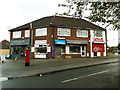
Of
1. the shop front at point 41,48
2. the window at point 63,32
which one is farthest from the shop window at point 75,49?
the shop front at point 41,48

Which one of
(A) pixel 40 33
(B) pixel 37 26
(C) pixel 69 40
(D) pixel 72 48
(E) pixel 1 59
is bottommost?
(E) pixel 1 59

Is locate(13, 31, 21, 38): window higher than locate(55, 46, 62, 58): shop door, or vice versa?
locate(13, 31, 21, 38): window

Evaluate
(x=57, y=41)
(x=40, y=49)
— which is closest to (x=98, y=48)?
(x=57, y=41)

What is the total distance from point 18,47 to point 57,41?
10.1 m

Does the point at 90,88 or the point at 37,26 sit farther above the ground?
the point at 37,26

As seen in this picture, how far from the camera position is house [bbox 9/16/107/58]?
20.6 m

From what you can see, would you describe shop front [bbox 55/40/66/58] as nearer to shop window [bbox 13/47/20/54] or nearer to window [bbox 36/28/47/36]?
window [bbox 36/28/47/36]

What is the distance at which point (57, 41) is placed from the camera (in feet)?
66.7

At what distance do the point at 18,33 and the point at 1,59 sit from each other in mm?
10936

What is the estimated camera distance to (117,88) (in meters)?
4.37

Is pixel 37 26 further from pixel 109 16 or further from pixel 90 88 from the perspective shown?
pixel 90 88

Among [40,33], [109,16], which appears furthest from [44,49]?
[109,16]

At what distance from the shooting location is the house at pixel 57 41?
812 inches

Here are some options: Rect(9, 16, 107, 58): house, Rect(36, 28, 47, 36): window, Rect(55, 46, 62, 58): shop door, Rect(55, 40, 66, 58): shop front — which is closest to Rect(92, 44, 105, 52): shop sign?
Rect(9, 16, 107, 58): house
